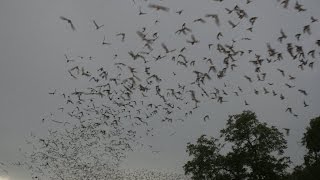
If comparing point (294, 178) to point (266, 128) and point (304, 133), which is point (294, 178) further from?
point (304, 133)

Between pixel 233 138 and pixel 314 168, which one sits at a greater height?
pixel 233 138

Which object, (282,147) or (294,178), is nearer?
(294,178)

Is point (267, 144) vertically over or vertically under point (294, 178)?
over

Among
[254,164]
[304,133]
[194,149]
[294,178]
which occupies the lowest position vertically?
[294,178]

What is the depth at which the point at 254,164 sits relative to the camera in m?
55.6

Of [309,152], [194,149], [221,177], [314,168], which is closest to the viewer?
[314,168]

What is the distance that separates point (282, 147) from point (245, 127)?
5.13 meters

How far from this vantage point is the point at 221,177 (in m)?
55.5

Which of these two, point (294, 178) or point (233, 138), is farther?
point (233, 138)

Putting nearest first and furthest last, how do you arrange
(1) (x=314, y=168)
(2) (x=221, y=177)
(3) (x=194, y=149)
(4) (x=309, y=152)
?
(1) (x=314, y=168)
(2) (x=221, y=177)
(3) (x=194, y=149)
(4) (x=309, y=152)

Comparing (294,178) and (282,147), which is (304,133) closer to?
(282,147)

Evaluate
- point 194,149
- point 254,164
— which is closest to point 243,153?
point 254,164

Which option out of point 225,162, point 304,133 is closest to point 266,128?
point 225,162

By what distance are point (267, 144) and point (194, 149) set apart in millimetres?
9137
